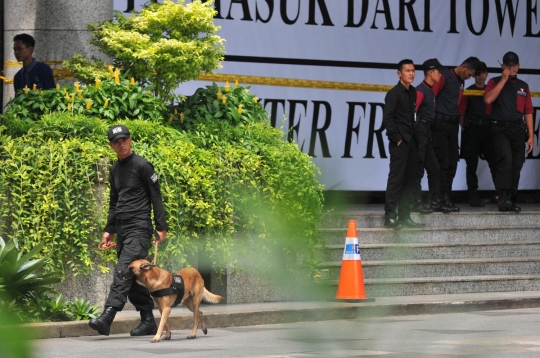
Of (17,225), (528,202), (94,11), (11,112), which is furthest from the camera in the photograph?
(528,202)

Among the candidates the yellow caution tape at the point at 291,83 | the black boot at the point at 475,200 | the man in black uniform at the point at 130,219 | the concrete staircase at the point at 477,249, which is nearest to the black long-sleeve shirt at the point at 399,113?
the concrete staircase at the point at 477,249

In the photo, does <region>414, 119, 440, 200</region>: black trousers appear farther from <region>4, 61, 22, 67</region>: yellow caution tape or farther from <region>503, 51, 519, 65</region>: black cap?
<region>4, 61, 22, 67</region>: yellow caution tape

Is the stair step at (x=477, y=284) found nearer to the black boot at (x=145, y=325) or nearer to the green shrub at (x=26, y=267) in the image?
the black boot at (x=145, y=325)

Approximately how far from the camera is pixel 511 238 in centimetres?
1358

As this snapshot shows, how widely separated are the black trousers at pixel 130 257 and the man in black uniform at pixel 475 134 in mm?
6607

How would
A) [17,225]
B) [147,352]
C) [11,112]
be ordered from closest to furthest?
1. [147,352]
2. [17,225]
3. [11,112]

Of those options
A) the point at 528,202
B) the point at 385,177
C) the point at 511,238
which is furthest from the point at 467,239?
the point at 528,202

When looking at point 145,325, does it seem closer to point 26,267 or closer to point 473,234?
point 26,267

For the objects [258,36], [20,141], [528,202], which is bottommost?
[528,202]

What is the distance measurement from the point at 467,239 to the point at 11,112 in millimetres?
5846

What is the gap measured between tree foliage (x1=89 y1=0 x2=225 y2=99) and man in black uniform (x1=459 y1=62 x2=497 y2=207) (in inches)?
171

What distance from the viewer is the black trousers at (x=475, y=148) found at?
14602 millimetres

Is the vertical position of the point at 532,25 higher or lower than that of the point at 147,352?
higher

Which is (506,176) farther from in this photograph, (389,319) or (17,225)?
(389,319)
